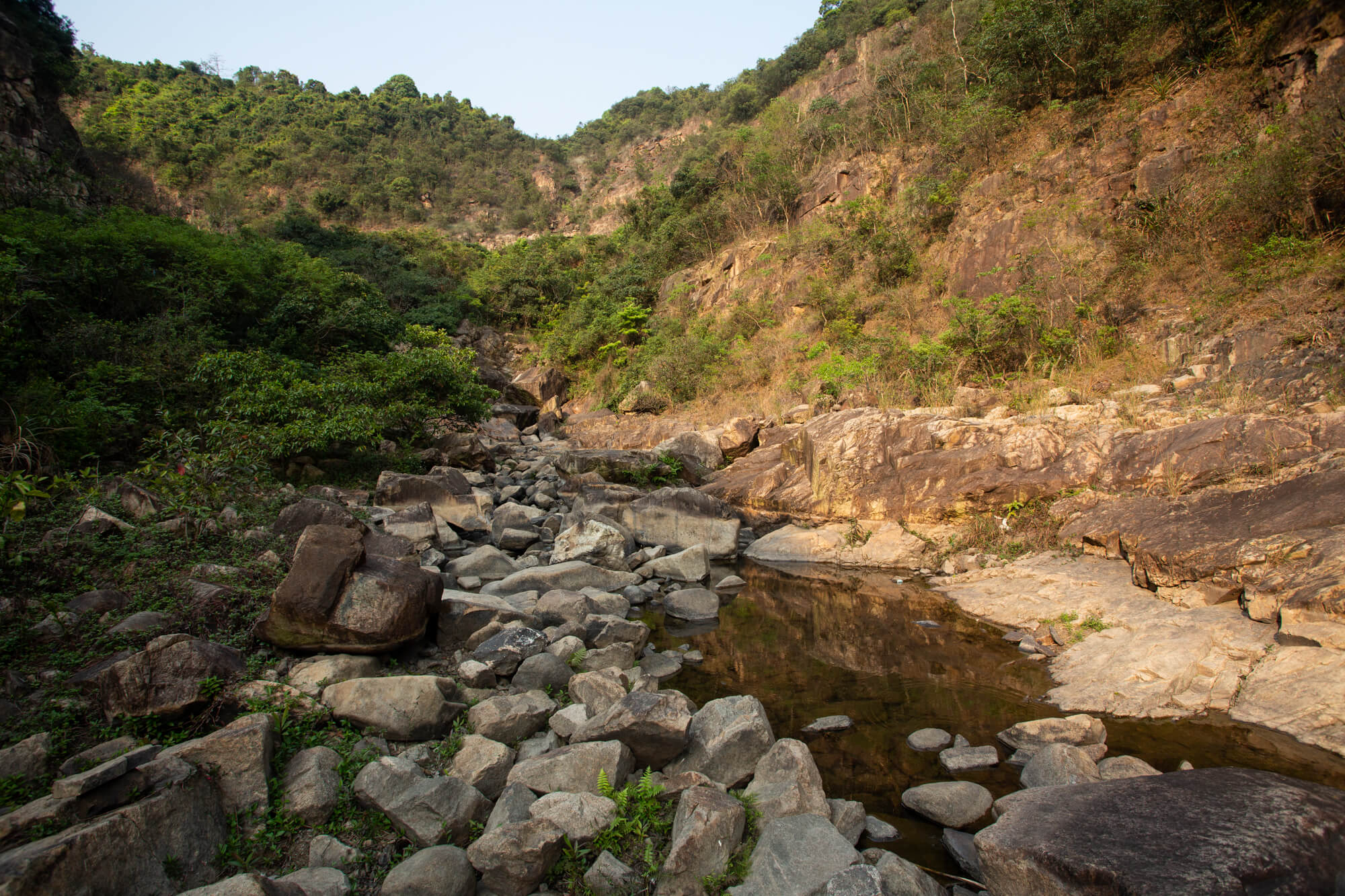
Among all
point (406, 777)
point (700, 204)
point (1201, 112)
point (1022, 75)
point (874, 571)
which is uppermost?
point (700, 204)

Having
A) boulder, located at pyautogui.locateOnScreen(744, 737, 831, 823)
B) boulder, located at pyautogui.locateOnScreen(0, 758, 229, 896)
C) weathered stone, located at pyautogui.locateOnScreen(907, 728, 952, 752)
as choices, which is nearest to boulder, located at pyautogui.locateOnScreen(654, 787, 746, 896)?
boulder, located at pyautogui.locateOnScreen(744, 737, 831, 823)

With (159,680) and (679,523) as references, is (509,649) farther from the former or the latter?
(679,523)

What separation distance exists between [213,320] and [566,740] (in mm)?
13354

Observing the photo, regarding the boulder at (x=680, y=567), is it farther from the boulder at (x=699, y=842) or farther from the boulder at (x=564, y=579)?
the boulder at (x=699, y=842)

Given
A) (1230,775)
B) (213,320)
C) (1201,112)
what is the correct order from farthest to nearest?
(213,320) → (1201,112) → (1230,775)

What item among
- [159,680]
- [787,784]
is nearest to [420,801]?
[159,680]

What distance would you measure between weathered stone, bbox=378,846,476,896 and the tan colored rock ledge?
4.21m

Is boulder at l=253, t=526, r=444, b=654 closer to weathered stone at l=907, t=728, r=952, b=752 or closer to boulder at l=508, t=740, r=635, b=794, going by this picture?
boulder at l=508, t=740, r=635, b=794

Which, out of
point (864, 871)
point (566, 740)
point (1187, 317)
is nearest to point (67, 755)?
point (566, 740)

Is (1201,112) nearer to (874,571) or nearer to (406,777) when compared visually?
(874,571)

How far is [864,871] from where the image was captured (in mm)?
2646

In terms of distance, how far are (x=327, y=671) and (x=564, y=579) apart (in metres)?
3.45

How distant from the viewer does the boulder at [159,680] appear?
11.0ft

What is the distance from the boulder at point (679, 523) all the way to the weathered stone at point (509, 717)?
18.1ft
